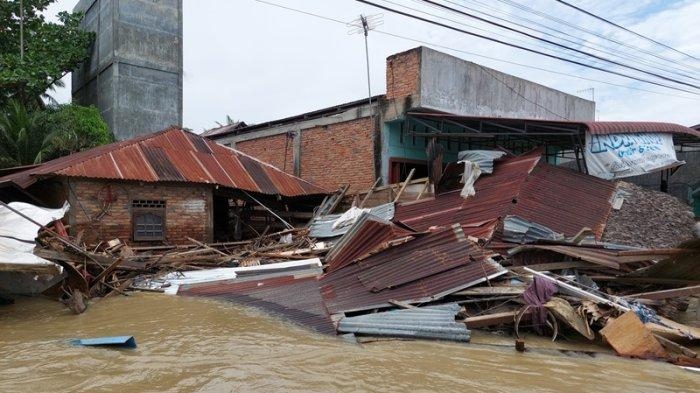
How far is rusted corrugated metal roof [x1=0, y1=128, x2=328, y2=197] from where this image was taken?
12.0 meters

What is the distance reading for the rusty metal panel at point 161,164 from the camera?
1282cm

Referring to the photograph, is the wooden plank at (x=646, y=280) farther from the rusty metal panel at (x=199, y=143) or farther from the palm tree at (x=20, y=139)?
the palm tree at (x=20, y=139)

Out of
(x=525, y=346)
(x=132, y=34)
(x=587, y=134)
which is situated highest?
(x=132, y=34)

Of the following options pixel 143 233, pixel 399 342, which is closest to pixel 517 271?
pixel 399 342

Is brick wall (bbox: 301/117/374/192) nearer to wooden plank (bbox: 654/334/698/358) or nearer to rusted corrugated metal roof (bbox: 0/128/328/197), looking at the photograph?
rusted corrugated metal roof (bbox: 0/128/328/197)

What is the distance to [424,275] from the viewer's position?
774 centimetres

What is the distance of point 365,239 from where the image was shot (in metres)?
9.01

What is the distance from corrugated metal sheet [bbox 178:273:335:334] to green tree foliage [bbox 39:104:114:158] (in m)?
11.8

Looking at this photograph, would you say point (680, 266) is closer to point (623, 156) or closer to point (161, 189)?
point (623, 156)

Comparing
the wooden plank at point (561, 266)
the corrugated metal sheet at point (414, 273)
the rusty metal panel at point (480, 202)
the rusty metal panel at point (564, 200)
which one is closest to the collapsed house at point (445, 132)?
the rusty metal panel at point (564, 200)

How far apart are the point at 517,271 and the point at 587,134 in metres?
5.23

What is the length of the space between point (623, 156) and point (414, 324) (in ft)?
26.7

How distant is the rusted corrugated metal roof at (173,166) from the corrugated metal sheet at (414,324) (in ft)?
25.4

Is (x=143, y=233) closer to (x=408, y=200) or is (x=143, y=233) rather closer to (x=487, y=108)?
(x=408, y=200)
